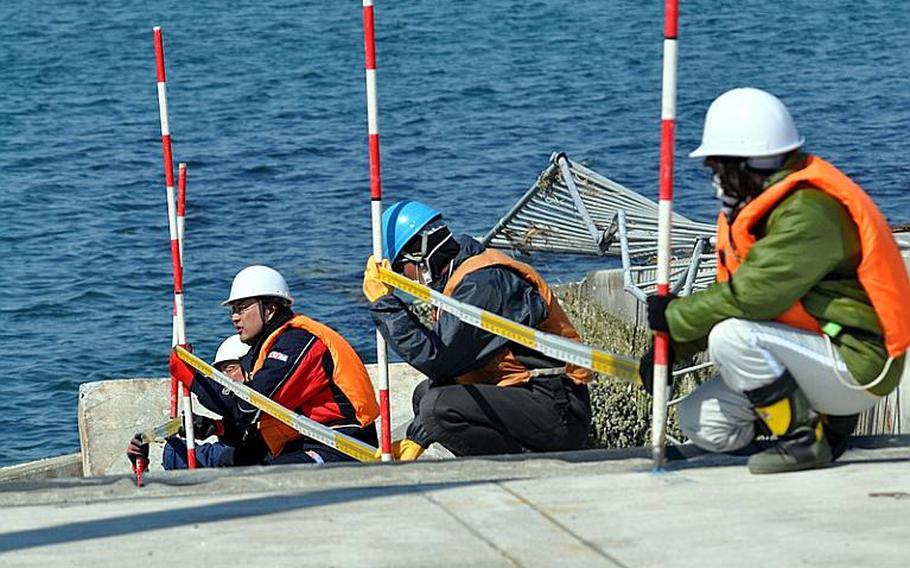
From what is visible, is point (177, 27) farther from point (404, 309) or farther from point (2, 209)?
point (404, 309)

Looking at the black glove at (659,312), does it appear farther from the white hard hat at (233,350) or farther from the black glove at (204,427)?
the white hard hat at (233,350)

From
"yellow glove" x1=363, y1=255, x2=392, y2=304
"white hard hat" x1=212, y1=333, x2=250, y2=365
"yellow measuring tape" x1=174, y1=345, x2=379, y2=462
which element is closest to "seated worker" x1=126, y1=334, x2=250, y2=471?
"white hard hat" x1=212, y1=333, x2=250, y2=365

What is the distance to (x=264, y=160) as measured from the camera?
21.8 m

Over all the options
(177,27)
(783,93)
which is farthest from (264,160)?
(177,27)

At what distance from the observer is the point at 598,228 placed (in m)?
10.5

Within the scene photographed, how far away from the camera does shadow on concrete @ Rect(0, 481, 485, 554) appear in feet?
16.1

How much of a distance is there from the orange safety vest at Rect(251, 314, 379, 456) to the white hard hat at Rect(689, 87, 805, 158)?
105 inches

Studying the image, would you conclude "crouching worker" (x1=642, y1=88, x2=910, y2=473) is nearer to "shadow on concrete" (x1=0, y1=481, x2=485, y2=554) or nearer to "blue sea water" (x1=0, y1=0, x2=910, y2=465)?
"shadow on concrete" (x1=0, y1=481, x2=485, y2=554)

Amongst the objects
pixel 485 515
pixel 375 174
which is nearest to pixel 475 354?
pixel 375 174

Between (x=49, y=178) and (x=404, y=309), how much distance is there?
49.4 ft

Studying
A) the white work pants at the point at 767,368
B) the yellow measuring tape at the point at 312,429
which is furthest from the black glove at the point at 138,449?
the white work pants at the point at 767,368

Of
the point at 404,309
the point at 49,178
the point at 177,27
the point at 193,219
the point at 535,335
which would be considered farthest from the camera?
the point at 177,27

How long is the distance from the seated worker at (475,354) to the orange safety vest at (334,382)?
53cm

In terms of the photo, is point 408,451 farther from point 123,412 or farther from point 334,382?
point 123,412
